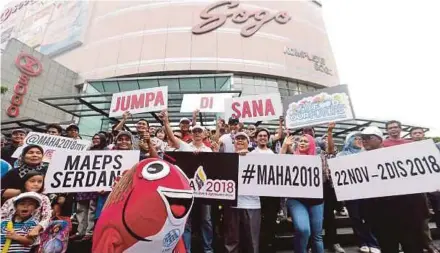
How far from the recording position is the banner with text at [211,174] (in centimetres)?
346

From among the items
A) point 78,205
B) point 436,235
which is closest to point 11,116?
point 78,205

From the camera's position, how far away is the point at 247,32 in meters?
21.7

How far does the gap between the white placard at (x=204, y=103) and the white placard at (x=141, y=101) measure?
1026 mm

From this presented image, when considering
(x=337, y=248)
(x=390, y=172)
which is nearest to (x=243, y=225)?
(x=337, y=248)

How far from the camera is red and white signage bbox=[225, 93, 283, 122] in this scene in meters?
6.93

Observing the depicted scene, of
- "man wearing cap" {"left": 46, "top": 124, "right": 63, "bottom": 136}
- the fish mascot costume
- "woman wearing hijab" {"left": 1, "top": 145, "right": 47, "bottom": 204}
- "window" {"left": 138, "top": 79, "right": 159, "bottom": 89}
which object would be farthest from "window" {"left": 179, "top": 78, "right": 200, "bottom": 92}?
the fish mascot costume

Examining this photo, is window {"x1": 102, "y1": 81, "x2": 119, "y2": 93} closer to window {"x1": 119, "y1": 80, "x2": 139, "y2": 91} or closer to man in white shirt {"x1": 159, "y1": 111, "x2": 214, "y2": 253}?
window {"x1": 119, "y1": 80, "x2": 139, "y2": 91}

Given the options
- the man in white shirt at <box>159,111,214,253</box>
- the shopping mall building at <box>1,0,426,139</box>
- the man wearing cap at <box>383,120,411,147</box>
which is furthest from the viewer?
the shopping mall building at <box>1,0,426,139</box>

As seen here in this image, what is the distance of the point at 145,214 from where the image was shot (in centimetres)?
155

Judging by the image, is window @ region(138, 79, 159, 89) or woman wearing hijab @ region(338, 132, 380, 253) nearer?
woman wearing hijab @ region(338, 132, 380, 253)

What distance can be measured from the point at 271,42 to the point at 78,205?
20323 mm

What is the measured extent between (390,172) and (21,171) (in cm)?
444

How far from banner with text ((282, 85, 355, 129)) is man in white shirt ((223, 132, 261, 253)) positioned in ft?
10.8

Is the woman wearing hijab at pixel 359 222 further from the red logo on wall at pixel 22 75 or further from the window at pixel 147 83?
the red logo on wall at pixel 22 75
